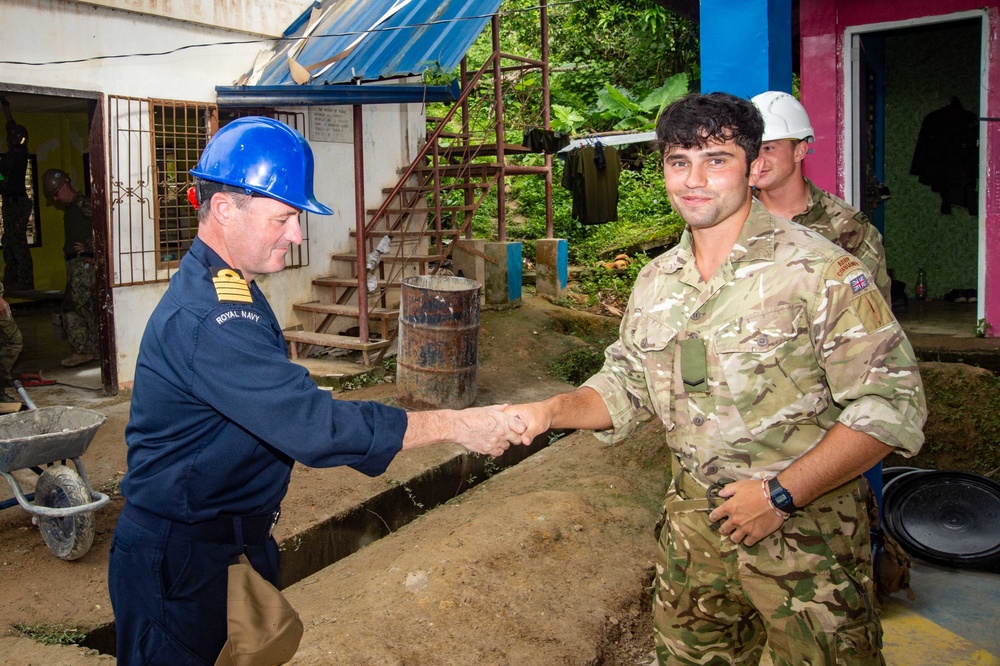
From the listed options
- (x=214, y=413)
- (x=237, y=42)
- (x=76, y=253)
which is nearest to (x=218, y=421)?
(x=214, y=413)

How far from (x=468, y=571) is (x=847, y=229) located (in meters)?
2.52

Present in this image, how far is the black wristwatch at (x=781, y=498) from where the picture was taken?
2227 mm

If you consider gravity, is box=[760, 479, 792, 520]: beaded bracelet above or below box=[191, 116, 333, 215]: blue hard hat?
below

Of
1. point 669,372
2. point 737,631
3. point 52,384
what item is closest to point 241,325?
point 669,372

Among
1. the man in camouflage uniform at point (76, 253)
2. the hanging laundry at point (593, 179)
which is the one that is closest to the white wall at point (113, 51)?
the man in camouflage uniform at point (76, 253)

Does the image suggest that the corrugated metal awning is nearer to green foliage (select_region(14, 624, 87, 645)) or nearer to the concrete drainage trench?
the concrete drainage trench

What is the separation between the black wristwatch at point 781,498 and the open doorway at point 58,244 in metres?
7.41

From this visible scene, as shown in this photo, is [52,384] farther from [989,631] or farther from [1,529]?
[989,631]

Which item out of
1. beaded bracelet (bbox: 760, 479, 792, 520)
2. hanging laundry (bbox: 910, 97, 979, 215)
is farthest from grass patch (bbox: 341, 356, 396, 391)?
beaded bracelet (bbox: 760, 479, 792, 520)

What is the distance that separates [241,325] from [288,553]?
356cm

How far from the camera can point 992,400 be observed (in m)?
6.10

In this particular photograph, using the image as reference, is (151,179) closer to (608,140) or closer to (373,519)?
(373,519)

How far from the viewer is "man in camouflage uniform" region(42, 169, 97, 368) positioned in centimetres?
930

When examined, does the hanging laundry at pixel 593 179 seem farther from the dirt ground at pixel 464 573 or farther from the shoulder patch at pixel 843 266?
the shoulder patch at pixel 843 266
